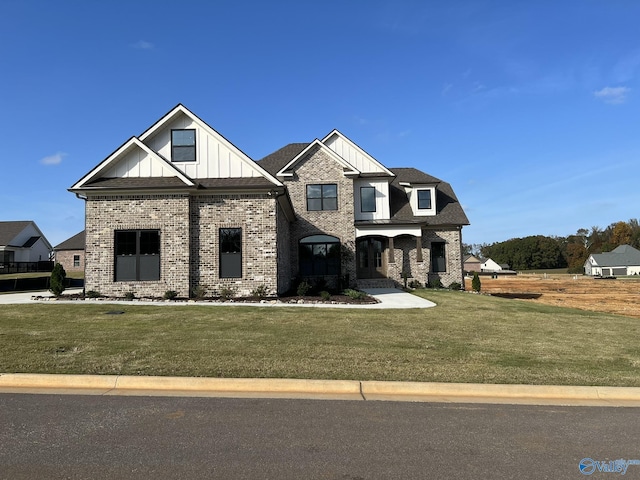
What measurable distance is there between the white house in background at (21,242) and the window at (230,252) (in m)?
43.4

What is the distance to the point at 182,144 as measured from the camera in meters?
17.8

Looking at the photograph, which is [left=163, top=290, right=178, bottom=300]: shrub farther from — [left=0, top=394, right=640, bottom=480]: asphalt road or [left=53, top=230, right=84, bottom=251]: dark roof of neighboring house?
[left=53, top=230, right=84, bottom=251]: dark roof of neighboring house

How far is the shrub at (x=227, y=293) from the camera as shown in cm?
1630

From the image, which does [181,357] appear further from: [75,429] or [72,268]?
[72,268]

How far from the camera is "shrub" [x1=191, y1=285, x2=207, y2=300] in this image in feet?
53.3

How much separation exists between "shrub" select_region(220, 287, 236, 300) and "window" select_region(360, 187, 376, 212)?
35.7 ft

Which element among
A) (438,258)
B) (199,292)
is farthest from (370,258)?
(199,292)

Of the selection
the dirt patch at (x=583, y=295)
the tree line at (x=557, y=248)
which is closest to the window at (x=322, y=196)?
the dirt patch at (x=583, y=295)

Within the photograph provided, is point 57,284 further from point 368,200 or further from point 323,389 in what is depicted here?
point 368,200

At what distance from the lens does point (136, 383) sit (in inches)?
249

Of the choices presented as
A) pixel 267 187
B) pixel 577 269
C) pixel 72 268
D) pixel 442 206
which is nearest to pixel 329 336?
pixel 267 187

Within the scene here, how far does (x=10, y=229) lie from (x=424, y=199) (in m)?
49.5

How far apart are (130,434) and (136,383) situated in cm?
195

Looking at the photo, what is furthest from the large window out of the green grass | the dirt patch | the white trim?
the dirt patch
